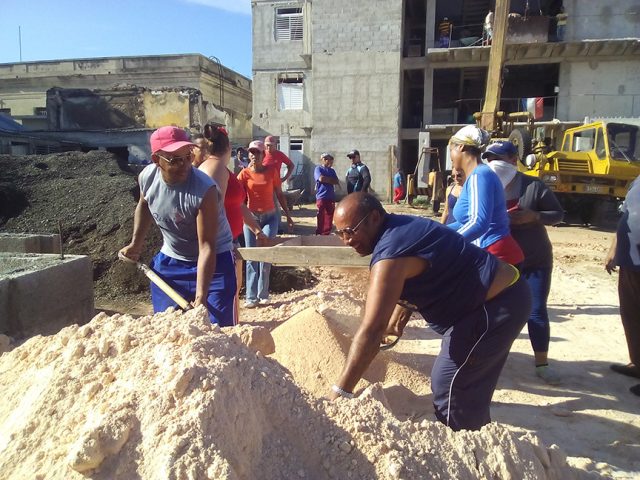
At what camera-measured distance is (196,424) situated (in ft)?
5.09

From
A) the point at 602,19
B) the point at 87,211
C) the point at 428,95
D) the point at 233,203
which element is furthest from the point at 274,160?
the point at 602,19

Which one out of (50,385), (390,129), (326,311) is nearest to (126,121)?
(390,129)

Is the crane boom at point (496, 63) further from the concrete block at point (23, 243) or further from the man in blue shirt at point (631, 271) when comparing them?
the concrete block at point (23, 243)

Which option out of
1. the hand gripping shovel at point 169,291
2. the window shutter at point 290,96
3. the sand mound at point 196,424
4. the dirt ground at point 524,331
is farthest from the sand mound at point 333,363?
the window shutter at point 290,96

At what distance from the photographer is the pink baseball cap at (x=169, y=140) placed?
2.69 meters

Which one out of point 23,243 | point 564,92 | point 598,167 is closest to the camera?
point 23,243

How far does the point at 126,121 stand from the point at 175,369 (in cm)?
2044

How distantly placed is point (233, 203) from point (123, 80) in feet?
87.0

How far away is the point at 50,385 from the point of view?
6.09ft

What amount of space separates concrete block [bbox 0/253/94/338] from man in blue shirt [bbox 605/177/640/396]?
13.5 feet

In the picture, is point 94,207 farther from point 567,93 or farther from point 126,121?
point 567,93

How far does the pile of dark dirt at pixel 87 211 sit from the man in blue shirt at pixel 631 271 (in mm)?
3669

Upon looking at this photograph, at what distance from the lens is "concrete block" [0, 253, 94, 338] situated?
3.39 m

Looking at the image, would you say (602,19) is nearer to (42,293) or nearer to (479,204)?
(479,204)
